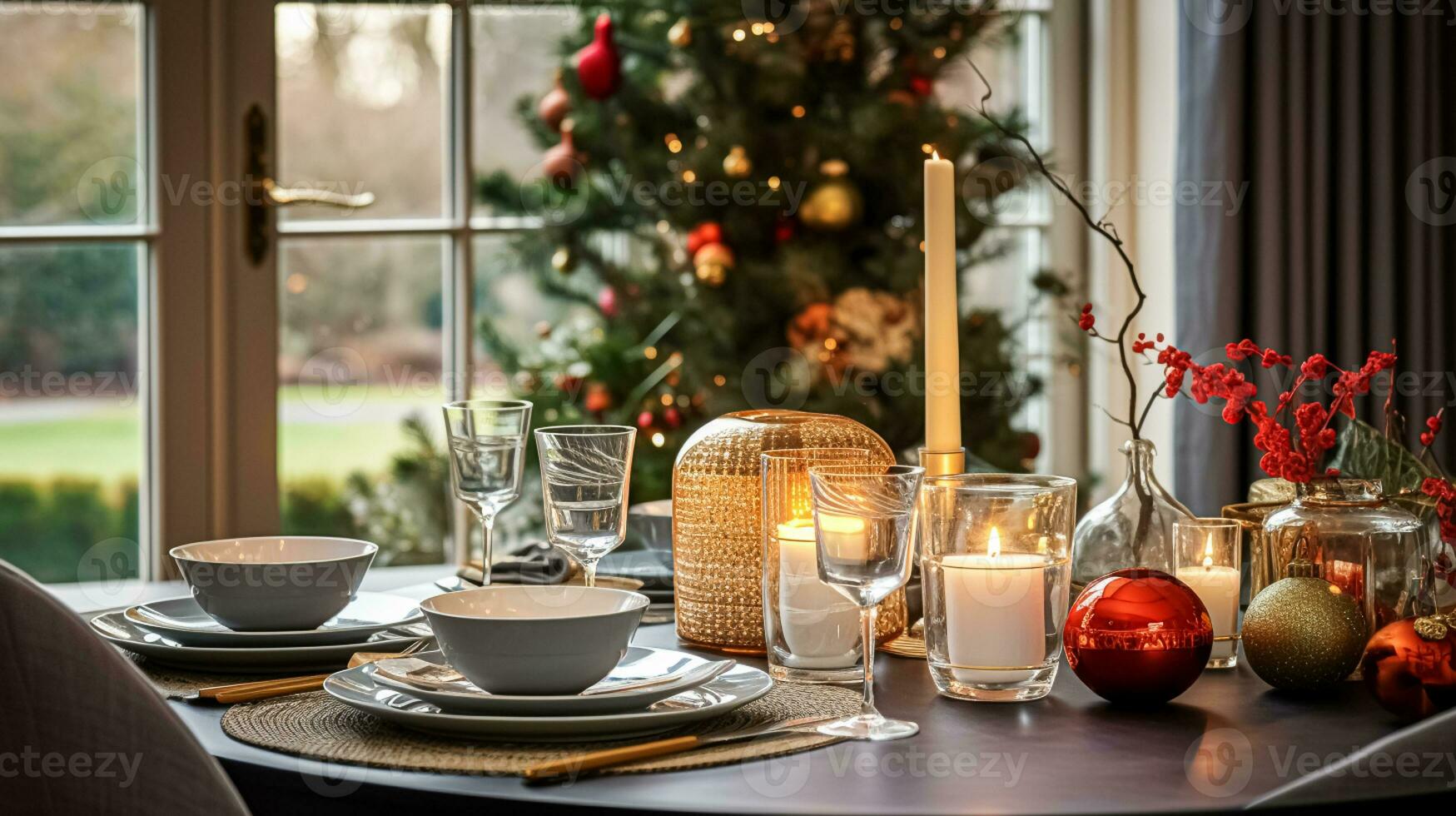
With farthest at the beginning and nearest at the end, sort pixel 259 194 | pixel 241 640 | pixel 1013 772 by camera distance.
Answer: pixel 259 194 → pixel 241 640 → pixel 1013 772

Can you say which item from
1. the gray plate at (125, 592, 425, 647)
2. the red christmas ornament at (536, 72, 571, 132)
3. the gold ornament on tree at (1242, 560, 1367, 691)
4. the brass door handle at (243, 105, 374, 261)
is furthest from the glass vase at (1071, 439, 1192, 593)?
the brass door handle at (243, 105, 374, 261)

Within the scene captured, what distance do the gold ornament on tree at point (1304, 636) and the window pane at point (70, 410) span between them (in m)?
2.16

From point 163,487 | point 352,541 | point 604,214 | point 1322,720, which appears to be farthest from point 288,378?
point 1322,720

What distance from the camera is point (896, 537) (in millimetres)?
770

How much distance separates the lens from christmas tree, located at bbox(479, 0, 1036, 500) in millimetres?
2326

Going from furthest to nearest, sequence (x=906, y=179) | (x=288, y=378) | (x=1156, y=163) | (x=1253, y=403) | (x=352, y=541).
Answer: (x=1156, y=163), (x=288, y=378), (x=906, y=179), (x=352, y=541), (x=1253, y=403)

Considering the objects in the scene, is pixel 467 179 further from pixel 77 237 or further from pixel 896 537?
pixel 896 537

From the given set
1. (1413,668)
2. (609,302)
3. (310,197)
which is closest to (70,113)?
(310,197)

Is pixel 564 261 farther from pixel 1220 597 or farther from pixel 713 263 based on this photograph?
pixel 1220 597

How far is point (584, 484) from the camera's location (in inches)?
37.1

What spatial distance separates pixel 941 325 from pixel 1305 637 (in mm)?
301

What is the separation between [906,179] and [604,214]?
0.54m

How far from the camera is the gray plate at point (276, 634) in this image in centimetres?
92

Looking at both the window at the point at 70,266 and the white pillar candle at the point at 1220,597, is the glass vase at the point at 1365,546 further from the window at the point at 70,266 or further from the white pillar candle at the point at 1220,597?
the window at the point at 70,266
